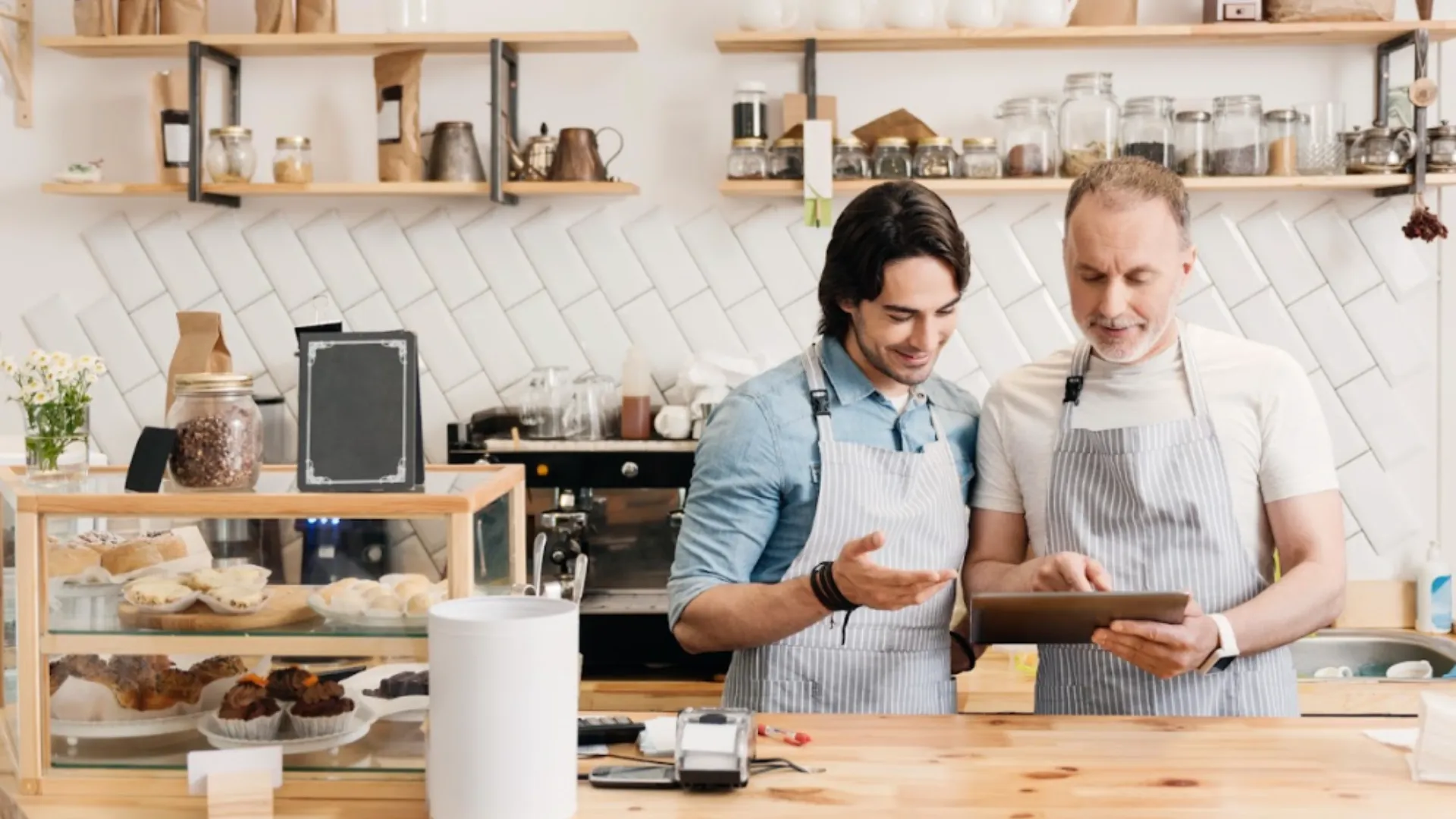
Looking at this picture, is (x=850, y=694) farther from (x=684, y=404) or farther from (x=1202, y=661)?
(x=684, y=404)

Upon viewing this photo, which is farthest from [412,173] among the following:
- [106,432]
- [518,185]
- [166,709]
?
[166,709]

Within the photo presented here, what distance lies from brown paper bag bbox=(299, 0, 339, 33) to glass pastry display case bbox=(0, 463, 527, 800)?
2.50 metres

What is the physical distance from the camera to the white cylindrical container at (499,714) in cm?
164

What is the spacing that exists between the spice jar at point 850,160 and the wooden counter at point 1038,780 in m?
2.11

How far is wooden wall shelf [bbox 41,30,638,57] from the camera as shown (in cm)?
396

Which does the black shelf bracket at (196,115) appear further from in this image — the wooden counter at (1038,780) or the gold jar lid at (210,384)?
the wooden counter at (1038,780)

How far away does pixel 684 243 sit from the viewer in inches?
166

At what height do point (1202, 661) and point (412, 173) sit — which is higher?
point (412, 173)

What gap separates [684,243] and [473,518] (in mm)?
2493

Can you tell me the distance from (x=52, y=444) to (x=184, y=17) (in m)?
2.51

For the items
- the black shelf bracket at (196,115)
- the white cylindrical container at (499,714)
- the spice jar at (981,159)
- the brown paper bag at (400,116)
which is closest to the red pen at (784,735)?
the white cylindrical container at (499,714)

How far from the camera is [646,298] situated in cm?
422

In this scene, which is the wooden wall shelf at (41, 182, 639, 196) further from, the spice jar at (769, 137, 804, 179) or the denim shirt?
the denim shirt

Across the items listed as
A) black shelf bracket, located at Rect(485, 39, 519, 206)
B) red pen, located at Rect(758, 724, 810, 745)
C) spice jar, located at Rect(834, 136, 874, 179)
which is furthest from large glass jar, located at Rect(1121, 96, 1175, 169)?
red pen, located at Rect(758, 724, 810, 745)
